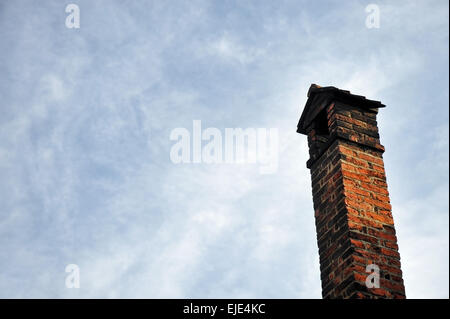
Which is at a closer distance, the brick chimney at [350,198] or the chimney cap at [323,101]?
the brick chimney at [350,198]

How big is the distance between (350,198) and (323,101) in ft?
4.58

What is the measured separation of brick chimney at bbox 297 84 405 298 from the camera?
4.40 m

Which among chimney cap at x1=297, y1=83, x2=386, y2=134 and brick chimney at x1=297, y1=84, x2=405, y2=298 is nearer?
brick chimney at x1=297, y1=84, x2=405, y2=298

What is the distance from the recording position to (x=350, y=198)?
4730 mm

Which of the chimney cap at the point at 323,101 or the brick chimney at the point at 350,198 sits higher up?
the chimney cap at the point at 323,101

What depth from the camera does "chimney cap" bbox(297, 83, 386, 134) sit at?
5480 millimetres

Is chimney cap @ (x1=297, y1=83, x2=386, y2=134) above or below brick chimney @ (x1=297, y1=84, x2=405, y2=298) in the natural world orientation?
above

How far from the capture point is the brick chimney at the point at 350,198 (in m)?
4.40

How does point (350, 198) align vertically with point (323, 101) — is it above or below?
below

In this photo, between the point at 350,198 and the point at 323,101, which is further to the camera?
the point at 323,101
